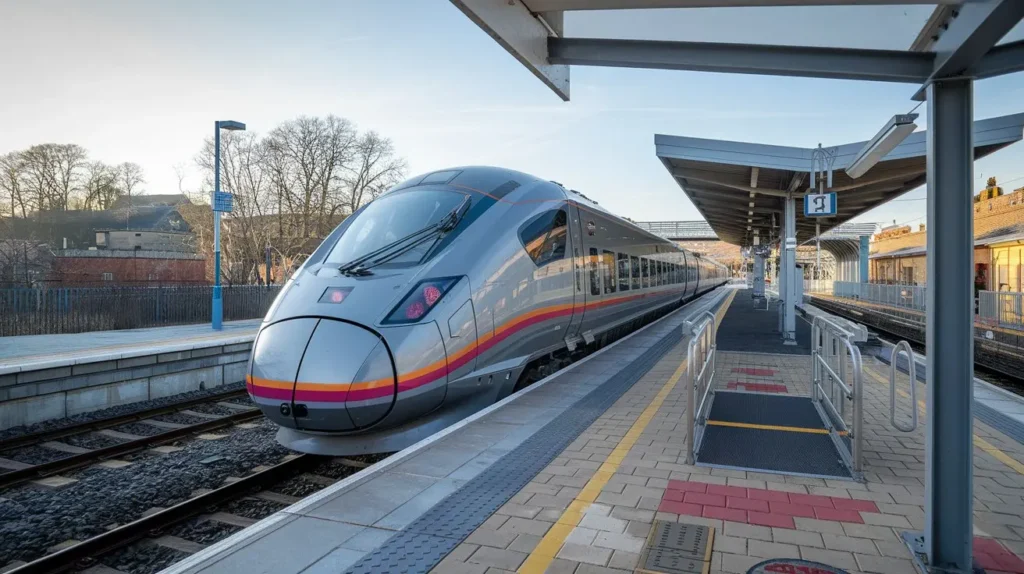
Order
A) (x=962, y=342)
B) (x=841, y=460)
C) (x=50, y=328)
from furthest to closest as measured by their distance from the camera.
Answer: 1. (x=50, y=328)
2. (x=841, y=460)
3. (x=962, y=342)

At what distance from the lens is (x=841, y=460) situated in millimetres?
5203

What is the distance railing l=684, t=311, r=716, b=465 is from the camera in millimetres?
5141

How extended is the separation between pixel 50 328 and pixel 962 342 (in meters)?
17.5

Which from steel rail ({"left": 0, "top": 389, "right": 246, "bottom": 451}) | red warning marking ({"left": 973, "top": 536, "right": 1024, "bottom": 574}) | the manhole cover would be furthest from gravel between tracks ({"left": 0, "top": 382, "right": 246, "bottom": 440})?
red warning marking ({"left": 973, "top": 536, "right": 1024, "bottom": 574})

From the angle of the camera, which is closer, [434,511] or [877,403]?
[434,511]

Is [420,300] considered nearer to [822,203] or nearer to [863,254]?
[822,203]

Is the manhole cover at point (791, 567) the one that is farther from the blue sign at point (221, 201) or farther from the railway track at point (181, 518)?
the blue sign at point (221, 201)

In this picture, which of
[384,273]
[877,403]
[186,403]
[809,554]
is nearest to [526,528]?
[809,554]

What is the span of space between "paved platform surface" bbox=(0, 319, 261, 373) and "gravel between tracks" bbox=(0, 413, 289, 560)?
3151mm

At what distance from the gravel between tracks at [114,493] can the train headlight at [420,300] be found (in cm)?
225

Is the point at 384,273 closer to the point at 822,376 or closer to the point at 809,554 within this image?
the point at 809,554

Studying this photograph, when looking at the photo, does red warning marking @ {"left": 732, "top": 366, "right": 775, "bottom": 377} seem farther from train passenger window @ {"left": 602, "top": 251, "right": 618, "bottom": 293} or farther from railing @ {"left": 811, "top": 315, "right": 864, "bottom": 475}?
train passenger window @ {"left": 602, "top": 251, "right": 618, "bottom": 293}

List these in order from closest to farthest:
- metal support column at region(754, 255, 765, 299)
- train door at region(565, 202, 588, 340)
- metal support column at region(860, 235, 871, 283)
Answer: train door at region(565, 202, 588, 340) < metal support column at region(754, 255, 765, 299) < metal support column at region(860, 235, 871, 283)

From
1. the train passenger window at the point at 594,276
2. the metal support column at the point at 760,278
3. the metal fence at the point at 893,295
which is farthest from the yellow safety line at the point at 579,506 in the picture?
the metal support column at the point at 760,278
